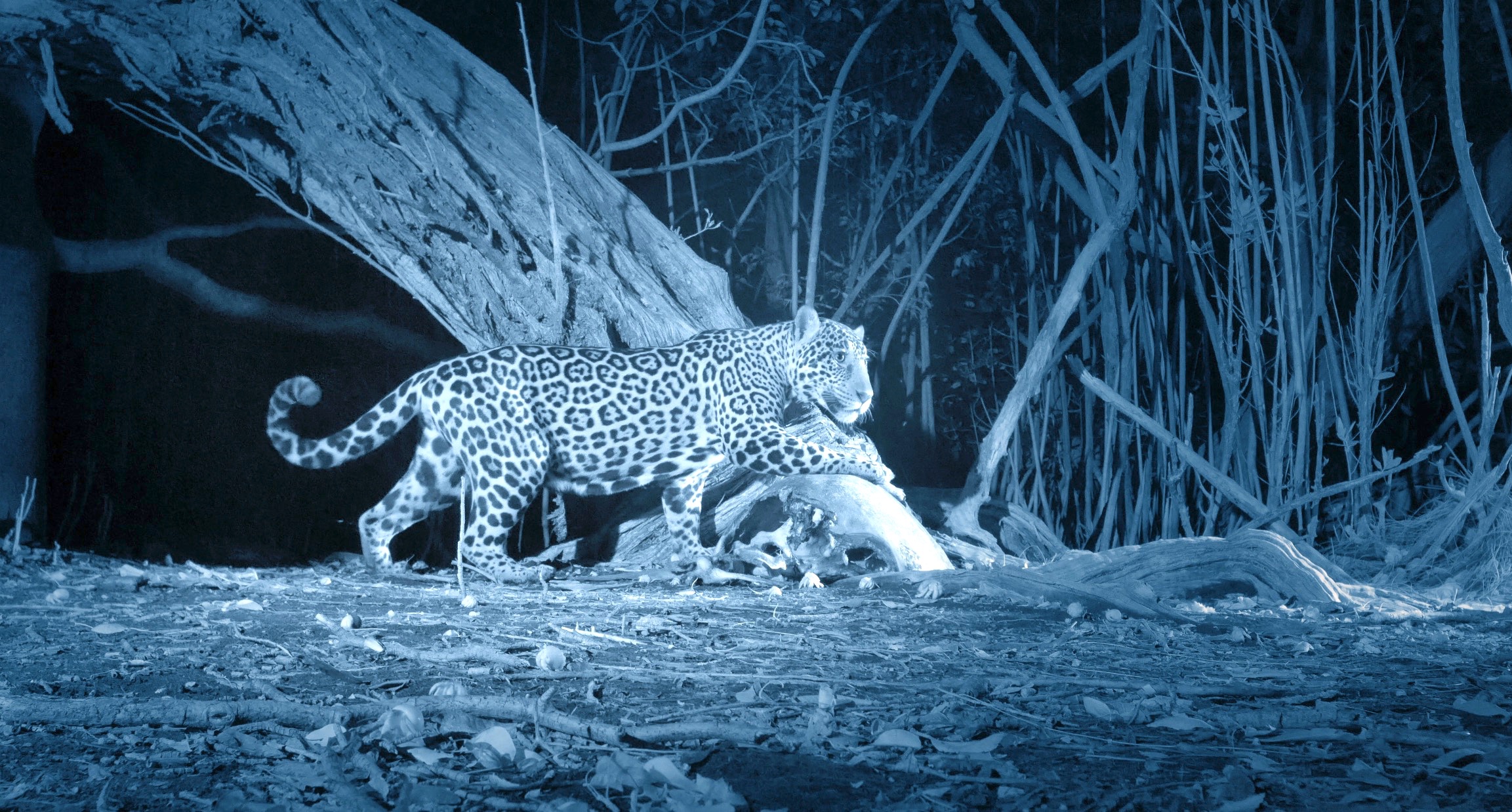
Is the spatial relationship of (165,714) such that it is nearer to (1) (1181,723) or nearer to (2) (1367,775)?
(1) (1181,723)

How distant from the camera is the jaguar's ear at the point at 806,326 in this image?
4.67 m

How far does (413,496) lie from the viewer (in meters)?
4.70

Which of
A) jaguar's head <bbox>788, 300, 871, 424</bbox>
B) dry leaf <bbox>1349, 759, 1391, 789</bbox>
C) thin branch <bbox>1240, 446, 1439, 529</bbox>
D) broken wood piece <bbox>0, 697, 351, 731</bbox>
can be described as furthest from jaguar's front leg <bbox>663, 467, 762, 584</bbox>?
dry leaf <bbox>1349, 759, 1391, 789</bbox>

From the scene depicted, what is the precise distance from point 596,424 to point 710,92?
1.89 m

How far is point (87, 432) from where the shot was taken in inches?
209

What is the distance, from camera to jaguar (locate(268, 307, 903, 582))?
14.5 ft

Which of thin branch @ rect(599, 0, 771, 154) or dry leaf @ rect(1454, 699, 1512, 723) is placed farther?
thin branch @ rect(599, 0, 771, 154)

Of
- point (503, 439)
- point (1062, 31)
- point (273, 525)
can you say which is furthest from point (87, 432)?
point (1062, 31)

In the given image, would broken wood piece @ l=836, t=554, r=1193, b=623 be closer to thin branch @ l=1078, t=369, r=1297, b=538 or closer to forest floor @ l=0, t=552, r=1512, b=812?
forest floor @ l=0, t=552, r=1512, b=812

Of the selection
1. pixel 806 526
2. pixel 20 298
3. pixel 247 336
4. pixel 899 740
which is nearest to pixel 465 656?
pixel 899 740

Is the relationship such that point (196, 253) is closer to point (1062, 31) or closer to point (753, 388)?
point (753, 388)

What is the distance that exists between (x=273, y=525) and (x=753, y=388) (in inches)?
125

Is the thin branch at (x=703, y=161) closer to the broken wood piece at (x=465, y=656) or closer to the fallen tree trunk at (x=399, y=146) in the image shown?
the fallen tree trunk at (x=399, y=146)

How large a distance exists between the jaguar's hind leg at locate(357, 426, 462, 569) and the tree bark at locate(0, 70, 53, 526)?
146cm
